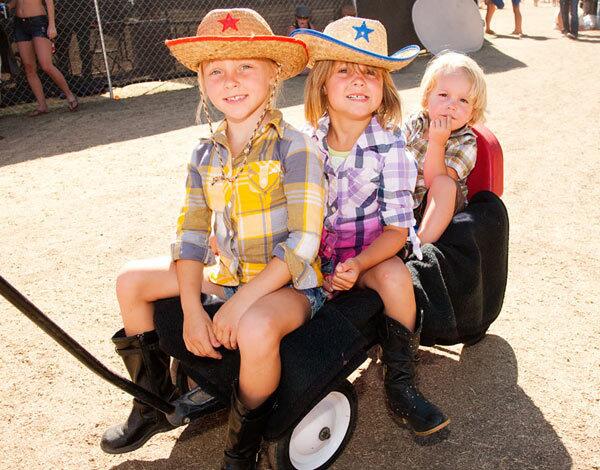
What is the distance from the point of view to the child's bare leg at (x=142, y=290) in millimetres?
2105

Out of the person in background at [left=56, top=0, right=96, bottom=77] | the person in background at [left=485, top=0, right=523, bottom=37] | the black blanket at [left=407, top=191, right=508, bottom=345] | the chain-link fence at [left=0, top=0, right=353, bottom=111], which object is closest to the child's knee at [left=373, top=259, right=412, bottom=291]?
the black blanket at [left=407, top=191, right=508, bottom=345]

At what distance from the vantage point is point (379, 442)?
2268 millimetres

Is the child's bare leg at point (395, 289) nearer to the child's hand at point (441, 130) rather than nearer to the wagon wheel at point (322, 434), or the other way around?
the wagon wheel at point (322, 434)

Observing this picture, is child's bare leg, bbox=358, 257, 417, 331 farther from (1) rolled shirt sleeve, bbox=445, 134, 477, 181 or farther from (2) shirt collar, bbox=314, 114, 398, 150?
(1) rolled shirt sleeve, bbox=445, 134, 477, 181

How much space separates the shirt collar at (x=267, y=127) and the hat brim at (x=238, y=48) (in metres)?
0.17

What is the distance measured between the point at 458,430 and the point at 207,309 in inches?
37.7

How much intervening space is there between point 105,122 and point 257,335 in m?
6.02

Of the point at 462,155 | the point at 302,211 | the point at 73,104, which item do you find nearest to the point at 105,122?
the point at 73,104

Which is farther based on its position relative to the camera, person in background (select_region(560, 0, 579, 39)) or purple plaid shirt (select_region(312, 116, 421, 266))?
person in background (select_region(560, 0, 579, 39))

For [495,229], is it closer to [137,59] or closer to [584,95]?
[584,95]

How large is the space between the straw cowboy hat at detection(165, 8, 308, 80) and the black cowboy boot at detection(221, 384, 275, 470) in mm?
978

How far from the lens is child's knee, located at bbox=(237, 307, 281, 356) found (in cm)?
181

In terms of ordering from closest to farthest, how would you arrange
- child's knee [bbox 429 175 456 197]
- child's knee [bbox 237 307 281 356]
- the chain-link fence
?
1. child's knee [bbox 237 307 281 356]
2. child's knee [bbox 429 175 456 197]
3. the chain-link fence

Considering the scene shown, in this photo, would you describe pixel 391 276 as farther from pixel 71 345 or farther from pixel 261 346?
pixel 71 345
